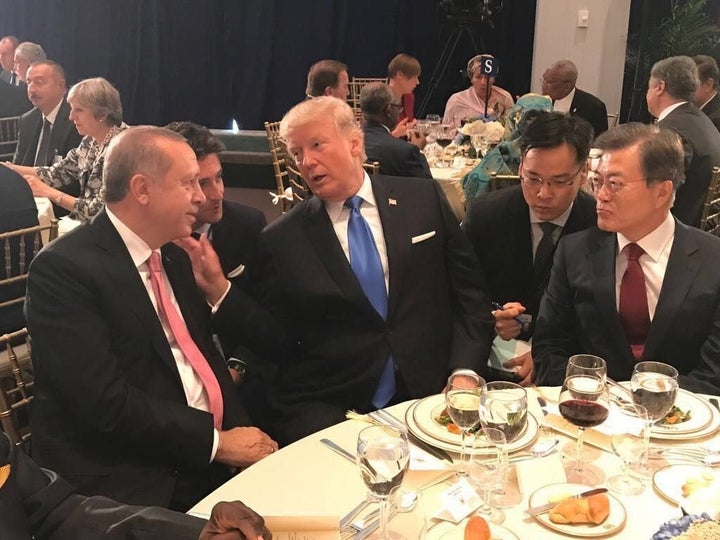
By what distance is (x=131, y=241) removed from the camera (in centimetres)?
190

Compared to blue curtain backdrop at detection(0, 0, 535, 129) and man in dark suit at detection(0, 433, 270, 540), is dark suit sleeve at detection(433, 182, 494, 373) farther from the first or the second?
blue curtain backdrop at detection(0, 0, 535, 129)

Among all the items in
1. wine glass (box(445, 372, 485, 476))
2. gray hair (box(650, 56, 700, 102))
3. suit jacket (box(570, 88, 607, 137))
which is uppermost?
gray hair (box(650, 56, 700, 102))

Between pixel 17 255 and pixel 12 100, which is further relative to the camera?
pixel 12 100

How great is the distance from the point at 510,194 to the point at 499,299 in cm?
40

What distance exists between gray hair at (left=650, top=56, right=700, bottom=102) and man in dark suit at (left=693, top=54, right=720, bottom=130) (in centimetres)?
95

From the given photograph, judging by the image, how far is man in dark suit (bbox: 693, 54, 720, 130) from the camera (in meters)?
5.27

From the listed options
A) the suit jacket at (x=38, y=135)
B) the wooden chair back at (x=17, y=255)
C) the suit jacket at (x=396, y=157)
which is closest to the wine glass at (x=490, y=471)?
the wooden chair back at (x=17, y=255)

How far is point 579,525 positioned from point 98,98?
3.46 m

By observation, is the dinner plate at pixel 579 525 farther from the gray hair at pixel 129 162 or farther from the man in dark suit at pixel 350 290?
the gray hair at pixel 129 162

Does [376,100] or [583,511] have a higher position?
[376,100]

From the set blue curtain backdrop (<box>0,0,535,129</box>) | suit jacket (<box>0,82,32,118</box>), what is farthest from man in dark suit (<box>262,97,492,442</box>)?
blue curtain backdrop (<box>0,0,535,129</box>)

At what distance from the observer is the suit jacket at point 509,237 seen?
257 cm

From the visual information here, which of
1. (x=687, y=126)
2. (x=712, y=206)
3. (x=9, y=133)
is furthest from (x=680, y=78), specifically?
(x=9, y=133)

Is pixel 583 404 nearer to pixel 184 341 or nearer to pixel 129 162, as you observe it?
pixel 184 341
